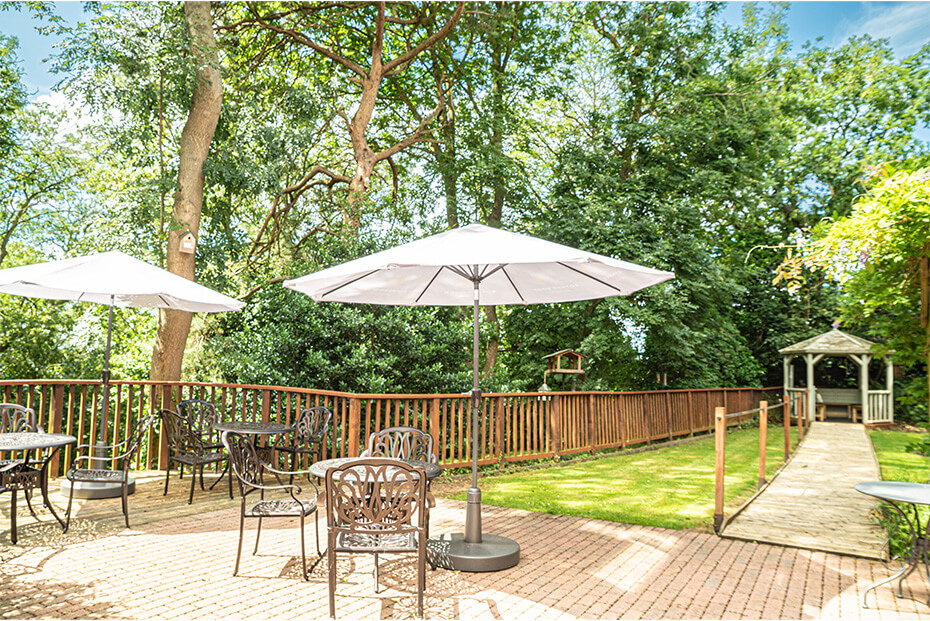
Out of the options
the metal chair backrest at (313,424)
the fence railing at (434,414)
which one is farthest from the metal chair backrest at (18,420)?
the metal chair backrest at (313,424)

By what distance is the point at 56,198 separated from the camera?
18.7m

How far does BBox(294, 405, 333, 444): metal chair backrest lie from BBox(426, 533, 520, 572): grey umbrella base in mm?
2627

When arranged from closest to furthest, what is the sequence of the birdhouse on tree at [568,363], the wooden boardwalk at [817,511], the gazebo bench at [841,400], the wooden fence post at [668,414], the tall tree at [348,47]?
the wooden boardwalk at [817,511], the birdhouse on tree at [568,363], the tall tree at [348,47], the wooden fence post at [668,414], the gazebo bench at [841,400]

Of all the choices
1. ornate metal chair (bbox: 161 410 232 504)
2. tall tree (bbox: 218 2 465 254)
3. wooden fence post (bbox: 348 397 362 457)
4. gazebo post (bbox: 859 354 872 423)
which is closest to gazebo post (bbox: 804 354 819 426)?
gazebo post (bbox: 859 354 872 423)

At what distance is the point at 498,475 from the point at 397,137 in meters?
11.2

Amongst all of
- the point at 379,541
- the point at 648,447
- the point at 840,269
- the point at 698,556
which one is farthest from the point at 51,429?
the point at 648,447

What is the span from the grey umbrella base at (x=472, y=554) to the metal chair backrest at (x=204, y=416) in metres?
3.70

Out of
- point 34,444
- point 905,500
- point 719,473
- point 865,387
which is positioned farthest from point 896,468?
point 34,444

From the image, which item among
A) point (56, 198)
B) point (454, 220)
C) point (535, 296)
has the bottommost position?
point (535, 296)

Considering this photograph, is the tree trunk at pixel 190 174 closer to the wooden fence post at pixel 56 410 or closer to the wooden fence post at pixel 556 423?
the wooden fence post at pixel 56 410

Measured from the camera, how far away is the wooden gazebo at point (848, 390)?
17.1 m

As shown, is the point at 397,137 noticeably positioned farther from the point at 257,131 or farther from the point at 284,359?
the point at 284,359

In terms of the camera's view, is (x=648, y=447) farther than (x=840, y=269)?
Yes

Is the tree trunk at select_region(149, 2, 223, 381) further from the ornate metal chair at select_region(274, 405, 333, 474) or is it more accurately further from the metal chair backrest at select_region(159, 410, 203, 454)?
the ornate metal chair at select_region(274, 405, 333, 474)
